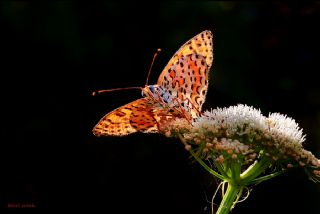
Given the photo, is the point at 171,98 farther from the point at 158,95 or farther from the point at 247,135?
the point at 247,135

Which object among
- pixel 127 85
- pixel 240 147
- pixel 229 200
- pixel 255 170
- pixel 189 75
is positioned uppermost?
pixel 189 75

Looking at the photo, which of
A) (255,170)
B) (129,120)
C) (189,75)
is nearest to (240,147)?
(255,170)

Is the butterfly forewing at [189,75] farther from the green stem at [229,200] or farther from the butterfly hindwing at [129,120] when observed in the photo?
the green stem at [229,200]

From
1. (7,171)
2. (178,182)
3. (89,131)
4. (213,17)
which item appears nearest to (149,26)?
(213,17)

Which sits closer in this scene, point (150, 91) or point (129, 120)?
point (129, 120)

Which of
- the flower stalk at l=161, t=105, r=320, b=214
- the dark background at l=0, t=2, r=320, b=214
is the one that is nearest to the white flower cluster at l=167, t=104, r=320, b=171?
the flower stalk at l=161, t=105, r=320, b=214

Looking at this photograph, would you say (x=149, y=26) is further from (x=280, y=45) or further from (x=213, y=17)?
(x=280, y=45)
